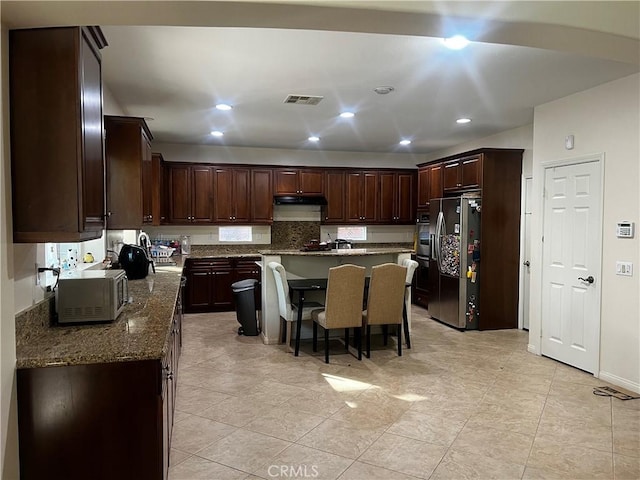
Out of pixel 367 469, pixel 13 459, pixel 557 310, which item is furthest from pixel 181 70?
pixel 557 310

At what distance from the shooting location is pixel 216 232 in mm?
7609

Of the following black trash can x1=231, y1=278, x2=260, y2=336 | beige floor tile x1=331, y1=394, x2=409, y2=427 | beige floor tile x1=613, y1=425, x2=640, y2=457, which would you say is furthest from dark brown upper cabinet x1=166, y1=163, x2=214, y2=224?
beige floor tile x1=613, y1=425, x2=640, y2=457

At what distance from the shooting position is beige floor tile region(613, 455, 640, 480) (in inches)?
101

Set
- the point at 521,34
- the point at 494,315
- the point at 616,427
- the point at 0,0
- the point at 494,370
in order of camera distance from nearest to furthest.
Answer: the point at 0,0 < the point at 521,34 < the point at 616,427 < the point at 494,370 < the point at 494,315

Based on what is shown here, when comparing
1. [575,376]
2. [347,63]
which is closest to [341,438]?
[575,376]

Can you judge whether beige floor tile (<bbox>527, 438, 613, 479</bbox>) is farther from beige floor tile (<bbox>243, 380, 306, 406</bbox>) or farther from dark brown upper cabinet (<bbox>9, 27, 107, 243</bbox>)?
dark brown upper cabinet (<bbox>9, 27, 107, 243</bbox>)

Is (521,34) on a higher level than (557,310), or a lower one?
higher

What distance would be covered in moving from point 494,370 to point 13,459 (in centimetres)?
393

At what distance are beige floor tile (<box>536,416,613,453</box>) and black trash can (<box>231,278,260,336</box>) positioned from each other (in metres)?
3.44

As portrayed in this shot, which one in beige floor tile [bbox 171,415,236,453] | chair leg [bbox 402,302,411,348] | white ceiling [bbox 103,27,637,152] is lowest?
beige floor tile [bbox 171,415,236,453]

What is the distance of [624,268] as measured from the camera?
3.83 metres

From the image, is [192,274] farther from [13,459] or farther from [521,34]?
[521,34]

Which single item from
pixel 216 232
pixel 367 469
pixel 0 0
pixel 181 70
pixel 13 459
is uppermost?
pixel 181 70

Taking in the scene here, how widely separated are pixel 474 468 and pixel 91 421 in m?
2.12
